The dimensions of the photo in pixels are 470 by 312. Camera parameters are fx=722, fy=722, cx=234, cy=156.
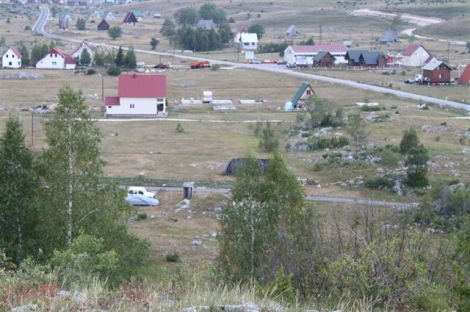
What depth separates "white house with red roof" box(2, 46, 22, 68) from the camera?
5097 cm

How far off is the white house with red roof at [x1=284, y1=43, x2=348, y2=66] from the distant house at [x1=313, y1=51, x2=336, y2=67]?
67 centimetres

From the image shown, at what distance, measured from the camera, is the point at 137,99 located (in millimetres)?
33562

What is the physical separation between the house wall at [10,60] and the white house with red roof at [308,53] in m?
20.0

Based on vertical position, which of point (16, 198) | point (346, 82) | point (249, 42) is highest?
point (249, 42)

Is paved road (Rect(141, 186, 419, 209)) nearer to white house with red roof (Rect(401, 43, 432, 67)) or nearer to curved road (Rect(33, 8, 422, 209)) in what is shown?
curved road (Rect(33, 8, 422, 209))

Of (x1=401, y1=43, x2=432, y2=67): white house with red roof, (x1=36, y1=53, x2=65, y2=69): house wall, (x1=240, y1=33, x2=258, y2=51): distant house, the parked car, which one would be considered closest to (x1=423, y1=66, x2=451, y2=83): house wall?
(x1=401, y1=43, x2=432, y2=67): white house with red roof

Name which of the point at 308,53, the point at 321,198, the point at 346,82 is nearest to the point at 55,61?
the point at 308,53

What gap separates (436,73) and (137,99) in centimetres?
2039

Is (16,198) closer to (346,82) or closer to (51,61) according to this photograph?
(346,82)

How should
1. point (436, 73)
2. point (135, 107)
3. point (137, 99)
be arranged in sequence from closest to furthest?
point (137, 99) → point (135, 107) → point (436, 73)

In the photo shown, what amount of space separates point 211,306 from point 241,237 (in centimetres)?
517

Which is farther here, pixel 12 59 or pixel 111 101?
pixel 12 59

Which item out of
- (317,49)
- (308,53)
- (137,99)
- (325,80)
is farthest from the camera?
(317,49)

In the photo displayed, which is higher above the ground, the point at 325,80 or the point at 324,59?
Answer: the point at 324,59
